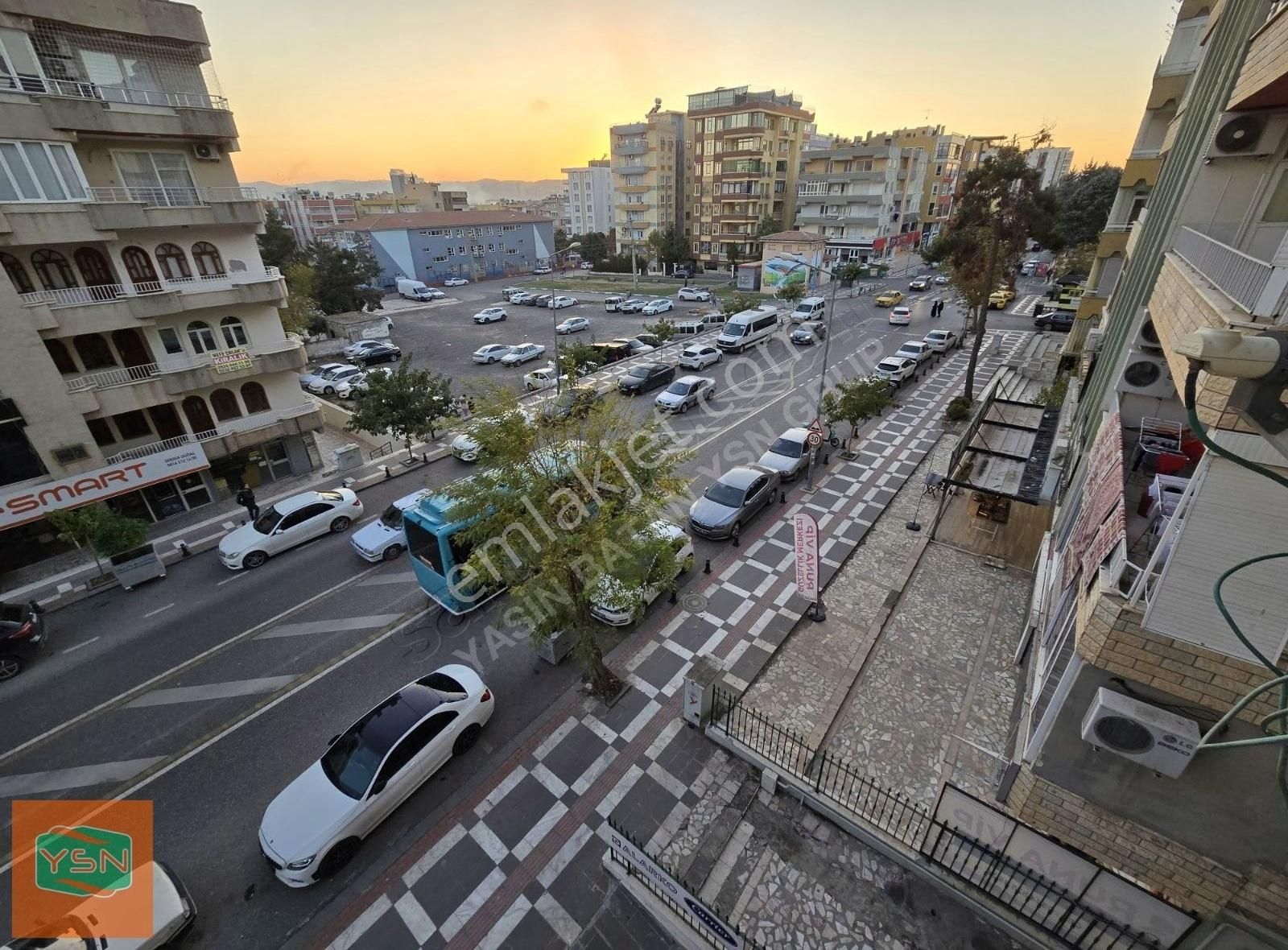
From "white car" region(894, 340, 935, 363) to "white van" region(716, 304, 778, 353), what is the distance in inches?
377

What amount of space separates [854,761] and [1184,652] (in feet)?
15.5

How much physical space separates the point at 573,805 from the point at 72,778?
29.4 feet

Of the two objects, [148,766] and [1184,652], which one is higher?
[1184,652]

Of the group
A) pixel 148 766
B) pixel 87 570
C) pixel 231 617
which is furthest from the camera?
pixel 87 570

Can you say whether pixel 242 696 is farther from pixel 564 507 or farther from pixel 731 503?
pixel 731 503

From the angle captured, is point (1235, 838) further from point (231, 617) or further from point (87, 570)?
point (87, 570)

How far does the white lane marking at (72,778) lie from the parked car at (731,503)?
12.3 m

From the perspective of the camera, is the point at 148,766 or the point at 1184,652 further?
the point at 148,766

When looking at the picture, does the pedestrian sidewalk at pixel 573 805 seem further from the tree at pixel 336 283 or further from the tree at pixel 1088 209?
the tree at pixel 1088 209

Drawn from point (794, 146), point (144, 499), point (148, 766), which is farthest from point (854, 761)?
point (794, 146)

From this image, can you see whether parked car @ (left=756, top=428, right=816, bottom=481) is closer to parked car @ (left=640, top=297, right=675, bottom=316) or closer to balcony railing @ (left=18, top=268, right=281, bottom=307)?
balcony railing @ (left=18, top=268, right=281, bottom=307)

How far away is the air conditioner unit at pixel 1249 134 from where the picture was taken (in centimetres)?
718

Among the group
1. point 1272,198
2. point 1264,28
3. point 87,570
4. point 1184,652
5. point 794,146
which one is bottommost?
point 87,570

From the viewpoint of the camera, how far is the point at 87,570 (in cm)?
1455
